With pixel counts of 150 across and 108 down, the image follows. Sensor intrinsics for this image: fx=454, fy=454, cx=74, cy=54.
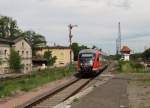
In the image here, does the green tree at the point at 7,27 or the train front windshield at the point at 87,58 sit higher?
the green tree at the point at 7,27

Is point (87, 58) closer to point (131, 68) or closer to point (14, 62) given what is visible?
point (131, 68)

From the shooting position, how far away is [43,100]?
74.0 ft

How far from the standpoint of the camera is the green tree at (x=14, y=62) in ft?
271

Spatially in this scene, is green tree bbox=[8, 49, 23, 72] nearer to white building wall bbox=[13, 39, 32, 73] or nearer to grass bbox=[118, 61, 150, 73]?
white building wall bbox=[13, 39, 32, 73]

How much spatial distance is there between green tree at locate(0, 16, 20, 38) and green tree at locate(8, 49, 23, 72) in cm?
4294

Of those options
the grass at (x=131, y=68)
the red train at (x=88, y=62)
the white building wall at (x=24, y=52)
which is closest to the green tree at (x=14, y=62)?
the white building wall at (x=24, y=52)

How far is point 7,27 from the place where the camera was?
12950 cm

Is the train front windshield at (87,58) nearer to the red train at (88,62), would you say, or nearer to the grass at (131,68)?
the red train at (88,62)

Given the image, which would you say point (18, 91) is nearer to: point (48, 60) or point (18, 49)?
point (18, 49)

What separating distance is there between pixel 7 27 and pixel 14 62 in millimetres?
48333

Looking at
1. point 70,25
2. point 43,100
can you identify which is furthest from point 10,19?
point 43,100

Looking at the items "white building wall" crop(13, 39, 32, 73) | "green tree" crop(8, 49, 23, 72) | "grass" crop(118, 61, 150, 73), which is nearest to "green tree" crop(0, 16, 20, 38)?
"white building wall" crop(13, 39, 32, 73)

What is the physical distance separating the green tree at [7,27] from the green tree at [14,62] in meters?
42.9

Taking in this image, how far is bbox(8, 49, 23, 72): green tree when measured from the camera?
8262 cm
